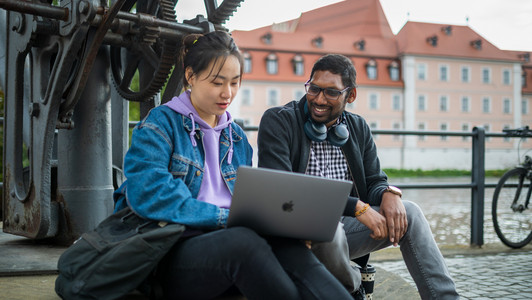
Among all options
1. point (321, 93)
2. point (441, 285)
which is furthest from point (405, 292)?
point (321, 93)

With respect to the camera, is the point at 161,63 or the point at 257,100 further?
the point at 257,100

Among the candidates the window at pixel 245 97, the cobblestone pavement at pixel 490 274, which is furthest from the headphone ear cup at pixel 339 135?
the window at pixel 245 97

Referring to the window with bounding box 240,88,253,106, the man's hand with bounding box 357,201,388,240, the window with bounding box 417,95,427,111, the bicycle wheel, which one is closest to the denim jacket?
the man's hand with bounding box 357,201,388,240

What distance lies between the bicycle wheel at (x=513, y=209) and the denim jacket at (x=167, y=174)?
13.9 ft

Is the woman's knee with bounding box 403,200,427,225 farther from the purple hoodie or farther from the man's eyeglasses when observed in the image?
the purple hoodie

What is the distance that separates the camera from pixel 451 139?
46.6m

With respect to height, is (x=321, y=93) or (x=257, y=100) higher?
(x=257, y=100)

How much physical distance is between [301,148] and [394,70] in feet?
167

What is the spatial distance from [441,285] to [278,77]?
4694 cm

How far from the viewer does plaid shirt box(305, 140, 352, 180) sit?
274 centimetres

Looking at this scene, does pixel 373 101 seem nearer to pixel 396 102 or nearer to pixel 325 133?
pixel 396 102

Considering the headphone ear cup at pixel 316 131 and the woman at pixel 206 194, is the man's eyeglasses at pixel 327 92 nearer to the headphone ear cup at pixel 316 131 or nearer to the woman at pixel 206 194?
the headphone ear cup at pixel 316 131

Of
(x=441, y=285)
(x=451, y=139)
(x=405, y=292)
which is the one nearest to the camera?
(x=441, y=285)

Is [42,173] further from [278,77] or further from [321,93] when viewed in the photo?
[278,77]
